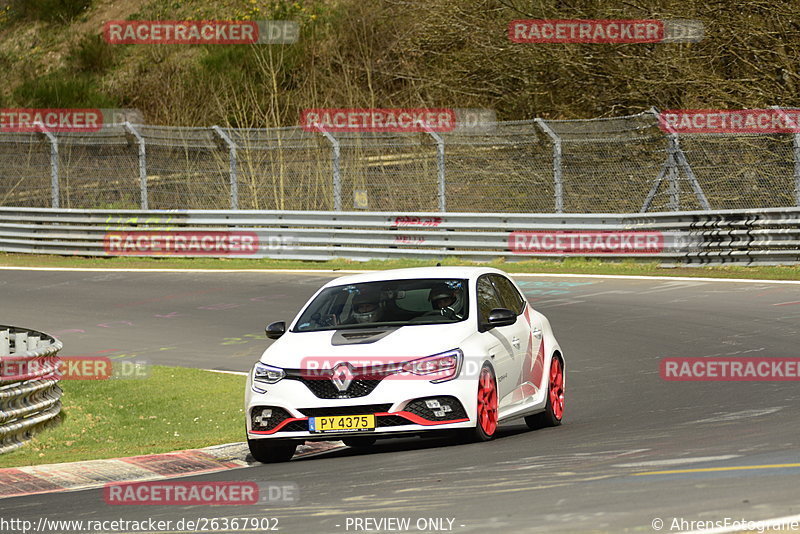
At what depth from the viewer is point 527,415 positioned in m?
11.1

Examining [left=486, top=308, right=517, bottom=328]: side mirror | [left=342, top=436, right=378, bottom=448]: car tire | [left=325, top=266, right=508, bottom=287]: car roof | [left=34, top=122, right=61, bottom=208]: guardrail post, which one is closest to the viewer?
[left=342, top=436, right=378, bottom=448]: car tire

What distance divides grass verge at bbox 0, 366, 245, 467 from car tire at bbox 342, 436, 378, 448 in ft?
4.07

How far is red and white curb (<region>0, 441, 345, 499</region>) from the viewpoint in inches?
373

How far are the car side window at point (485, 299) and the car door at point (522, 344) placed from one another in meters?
0.09

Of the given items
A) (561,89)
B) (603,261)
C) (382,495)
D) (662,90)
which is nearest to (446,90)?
(561,89)

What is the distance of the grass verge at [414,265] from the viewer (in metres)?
22.7

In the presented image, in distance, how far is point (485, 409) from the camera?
1012 cm

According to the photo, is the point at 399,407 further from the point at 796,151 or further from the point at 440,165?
the point at 440,165

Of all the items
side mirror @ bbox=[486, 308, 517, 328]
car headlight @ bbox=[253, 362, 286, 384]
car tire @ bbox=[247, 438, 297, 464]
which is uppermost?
side mirror @ bbox=[486, 308, 517, 328]

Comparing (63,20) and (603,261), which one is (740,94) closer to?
(603,261)

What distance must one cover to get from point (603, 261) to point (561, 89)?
7214 millimetres

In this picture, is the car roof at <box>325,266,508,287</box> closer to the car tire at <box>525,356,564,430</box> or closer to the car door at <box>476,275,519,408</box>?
the car door at <box>476,275,519,408</box>

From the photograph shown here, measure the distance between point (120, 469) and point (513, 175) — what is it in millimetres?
18300

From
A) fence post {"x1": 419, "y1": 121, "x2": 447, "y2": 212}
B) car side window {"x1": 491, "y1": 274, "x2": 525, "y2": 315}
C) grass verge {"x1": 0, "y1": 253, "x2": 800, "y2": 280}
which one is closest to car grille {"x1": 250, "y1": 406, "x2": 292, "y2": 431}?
car side window {"x1": 491, "y1": 274, "x2": 525, "y2": 315}
